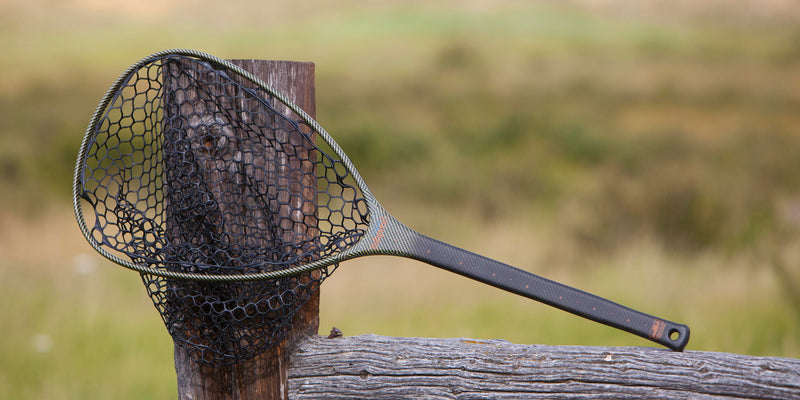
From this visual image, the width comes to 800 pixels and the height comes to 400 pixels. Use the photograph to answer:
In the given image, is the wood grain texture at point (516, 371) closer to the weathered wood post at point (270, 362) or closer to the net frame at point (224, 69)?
the weathered wood post at point (270, 362)

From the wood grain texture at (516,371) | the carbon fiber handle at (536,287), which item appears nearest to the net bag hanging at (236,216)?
the carbon fiber handle at (536,287)

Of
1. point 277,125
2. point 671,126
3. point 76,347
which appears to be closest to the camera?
point 277,125

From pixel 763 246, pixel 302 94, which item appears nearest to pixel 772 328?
pixel 763 246

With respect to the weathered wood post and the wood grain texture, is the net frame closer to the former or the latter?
the weathered wood post

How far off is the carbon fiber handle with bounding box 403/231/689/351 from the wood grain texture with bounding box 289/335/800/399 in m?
0.06

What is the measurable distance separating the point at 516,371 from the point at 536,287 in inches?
7.8

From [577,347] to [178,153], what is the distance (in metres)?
1.03

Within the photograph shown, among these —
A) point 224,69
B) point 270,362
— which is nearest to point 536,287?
point 270,362

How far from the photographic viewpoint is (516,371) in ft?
3.87

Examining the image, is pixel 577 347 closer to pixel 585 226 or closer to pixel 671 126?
pixel 585 226

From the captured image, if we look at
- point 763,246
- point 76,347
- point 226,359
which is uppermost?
point 763,246

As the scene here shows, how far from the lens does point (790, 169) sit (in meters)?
5.19

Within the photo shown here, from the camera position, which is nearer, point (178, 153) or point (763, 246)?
point (178, 153)

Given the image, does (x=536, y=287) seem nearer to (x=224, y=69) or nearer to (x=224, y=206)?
(x=224, y=206)
